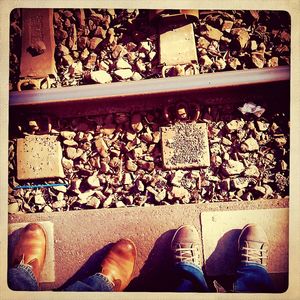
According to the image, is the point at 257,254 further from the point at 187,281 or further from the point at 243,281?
the point at 187,281

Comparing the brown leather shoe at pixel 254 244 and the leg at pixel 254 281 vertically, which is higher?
the brown leather shoe at pixel 254 244

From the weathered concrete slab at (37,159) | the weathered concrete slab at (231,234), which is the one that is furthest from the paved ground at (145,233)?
the weathered concrete slab at (37,159)

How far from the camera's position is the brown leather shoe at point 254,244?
5.39ft

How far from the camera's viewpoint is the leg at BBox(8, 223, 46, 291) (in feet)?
5.37

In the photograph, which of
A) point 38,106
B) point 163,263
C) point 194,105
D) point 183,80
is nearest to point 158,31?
point 183,80

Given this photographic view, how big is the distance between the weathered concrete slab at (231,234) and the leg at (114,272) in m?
0.33

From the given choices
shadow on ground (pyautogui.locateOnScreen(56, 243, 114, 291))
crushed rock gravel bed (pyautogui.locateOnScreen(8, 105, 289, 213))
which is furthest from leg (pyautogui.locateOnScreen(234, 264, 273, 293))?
shadow on ground (pyautogui.locateOnScreen(56, 243, 114, 291))

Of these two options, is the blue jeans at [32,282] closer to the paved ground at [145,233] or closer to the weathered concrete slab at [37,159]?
the paved ground at [145,233]

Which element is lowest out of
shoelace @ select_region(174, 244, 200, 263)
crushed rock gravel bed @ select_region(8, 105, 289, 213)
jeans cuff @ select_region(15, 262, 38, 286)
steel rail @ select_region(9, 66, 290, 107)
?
jeans cuff @ select_region(15, 262, 38, 286)

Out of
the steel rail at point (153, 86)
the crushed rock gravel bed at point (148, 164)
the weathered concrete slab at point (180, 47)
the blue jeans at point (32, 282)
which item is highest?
the weathered concrete slab at point (180, 47)

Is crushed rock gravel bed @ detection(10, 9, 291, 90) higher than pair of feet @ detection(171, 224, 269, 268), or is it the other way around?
crushed rock gravel bed @ detection(10, 9, 291, 90)

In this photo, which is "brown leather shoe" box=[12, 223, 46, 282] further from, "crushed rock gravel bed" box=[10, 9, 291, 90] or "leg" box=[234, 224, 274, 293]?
"leg" box=[234, 224, 274, 293]

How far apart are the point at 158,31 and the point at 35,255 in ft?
3.57

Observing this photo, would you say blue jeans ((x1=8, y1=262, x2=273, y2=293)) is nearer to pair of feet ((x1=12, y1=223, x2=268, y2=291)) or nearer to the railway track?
pair of feet ((x1=12, y1=223, x2=268, y2=291))
